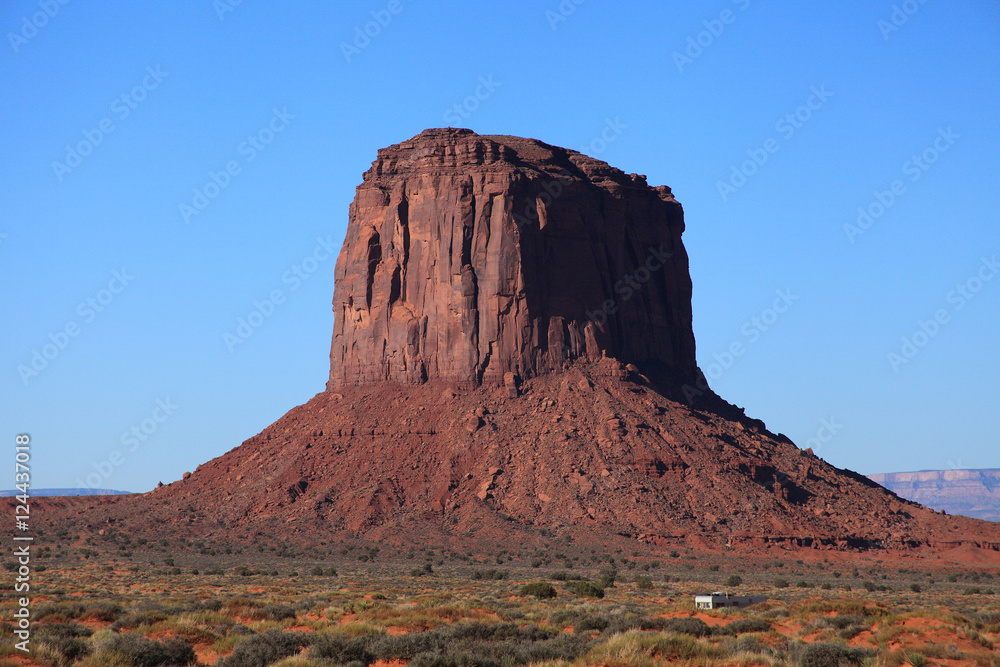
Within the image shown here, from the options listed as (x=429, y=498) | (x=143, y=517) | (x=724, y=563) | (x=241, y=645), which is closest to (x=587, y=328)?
(x=429, y=498)

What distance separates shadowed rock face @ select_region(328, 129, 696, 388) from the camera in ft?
272

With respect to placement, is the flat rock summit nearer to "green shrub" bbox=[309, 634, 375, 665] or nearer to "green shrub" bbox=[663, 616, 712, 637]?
"green shrub" bbox=[663, 616, 712, 637]

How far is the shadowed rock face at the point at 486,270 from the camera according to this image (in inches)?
3260

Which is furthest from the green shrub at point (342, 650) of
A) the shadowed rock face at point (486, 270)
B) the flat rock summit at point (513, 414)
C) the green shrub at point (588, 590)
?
the shadowed rock face at point (486, 270)

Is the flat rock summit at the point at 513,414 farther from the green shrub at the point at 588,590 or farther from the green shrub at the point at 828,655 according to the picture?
the green shrub at the point at 828,655

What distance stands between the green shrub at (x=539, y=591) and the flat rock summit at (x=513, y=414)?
92.7ft

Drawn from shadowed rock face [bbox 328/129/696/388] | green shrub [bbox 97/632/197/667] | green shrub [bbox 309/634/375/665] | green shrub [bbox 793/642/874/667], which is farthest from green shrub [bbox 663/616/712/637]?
shadowed rock face [bbox 328/129/696/388]

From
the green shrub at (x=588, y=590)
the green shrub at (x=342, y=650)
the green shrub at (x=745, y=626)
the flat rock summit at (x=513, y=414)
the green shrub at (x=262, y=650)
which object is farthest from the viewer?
the flat rock summit at (x=513, y=414)

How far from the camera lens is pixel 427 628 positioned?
28.5m

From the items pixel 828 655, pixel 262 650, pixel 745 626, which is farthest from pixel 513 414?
pixel 828 655

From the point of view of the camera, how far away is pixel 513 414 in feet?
261

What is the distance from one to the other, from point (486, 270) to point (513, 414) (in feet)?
37.3

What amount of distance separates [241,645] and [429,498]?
167 feet

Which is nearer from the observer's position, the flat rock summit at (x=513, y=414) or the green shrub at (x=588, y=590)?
the green shrub at (x=588, y=590)
